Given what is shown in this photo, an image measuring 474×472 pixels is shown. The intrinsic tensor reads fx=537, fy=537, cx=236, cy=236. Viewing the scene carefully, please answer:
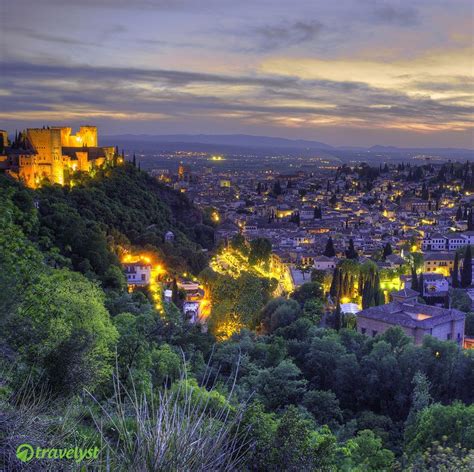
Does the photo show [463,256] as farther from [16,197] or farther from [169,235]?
[16,197]

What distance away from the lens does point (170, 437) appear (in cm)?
266

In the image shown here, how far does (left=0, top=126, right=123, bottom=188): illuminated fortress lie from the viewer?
27.2m

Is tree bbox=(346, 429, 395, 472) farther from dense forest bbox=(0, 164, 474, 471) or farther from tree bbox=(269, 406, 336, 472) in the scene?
tree bbox=(269, 406, 336, 472)

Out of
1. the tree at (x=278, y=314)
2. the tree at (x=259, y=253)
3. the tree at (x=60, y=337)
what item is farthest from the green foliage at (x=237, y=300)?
the tree at (x=60, y=337)

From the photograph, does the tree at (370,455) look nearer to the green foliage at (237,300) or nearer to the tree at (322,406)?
the tree at (322,406)

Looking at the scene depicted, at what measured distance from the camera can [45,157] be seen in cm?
3016

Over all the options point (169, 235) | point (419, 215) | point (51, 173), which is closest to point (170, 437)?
point (169, 235)

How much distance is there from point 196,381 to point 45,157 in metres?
24.9

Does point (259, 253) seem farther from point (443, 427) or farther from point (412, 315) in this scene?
point (443, 427)

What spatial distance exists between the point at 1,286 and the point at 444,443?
6.31 metres

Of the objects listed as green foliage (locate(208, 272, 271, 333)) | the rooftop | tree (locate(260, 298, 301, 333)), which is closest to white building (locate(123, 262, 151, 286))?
green foliage (locate(208, 272, 271, 333))
